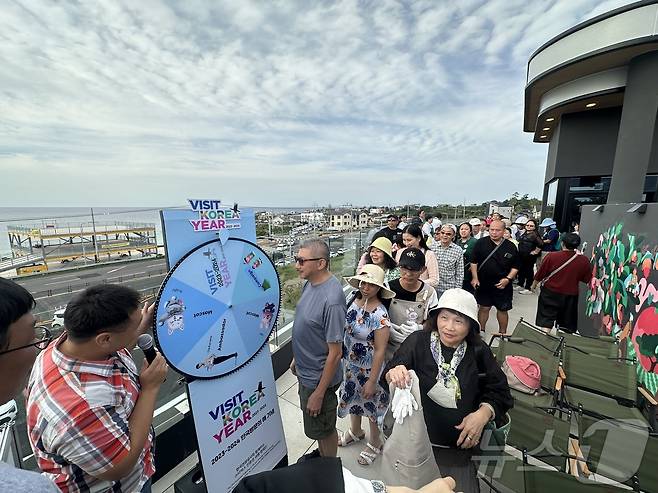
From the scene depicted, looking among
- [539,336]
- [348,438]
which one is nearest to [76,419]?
[348,438]

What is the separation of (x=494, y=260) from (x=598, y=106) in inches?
387

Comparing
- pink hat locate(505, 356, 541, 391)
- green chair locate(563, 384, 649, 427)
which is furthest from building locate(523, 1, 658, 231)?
pink hat locate(505, 356, 541, 391)

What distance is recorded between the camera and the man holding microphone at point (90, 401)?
2.88 feet

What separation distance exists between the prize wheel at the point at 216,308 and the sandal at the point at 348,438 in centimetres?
124

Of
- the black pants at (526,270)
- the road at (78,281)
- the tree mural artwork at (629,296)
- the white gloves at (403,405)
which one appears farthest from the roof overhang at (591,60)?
the road at (78,281)

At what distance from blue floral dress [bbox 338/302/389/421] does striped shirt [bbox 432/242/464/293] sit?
6.27ft

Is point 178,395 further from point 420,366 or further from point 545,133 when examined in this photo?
point 545,133

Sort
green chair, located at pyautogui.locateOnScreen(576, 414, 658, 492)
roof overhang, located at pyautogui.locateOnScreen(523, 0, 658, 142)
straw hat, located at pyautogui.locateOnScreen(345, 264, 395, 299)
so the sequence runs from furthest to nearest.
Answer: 1. roof overhang, located at pyautogui.locateOnScreen(523, 0, 658, 142)
2. straw hat, located at pyautogui.locateOnScreen(345, 264, 395, 299)
3. green chair, located at pyautogui.locateOnScreen(576, 414, 658, 492)

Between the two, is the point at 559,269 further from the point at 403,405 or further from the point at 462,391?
the point at 403,405

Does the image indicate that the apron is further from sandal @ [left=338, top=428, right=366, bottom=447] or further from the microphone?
the microphone

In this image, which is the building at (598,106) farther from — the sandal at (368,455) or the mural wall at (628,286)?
the sandal at (368,455)

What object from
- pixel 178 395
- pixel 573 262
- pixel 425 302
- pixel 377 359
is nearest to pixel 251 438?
pixel 178 395

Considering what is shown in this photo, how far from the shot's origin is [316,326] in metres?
1.74

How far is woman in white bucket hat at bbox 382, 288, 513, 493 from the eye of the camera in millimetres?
1406
